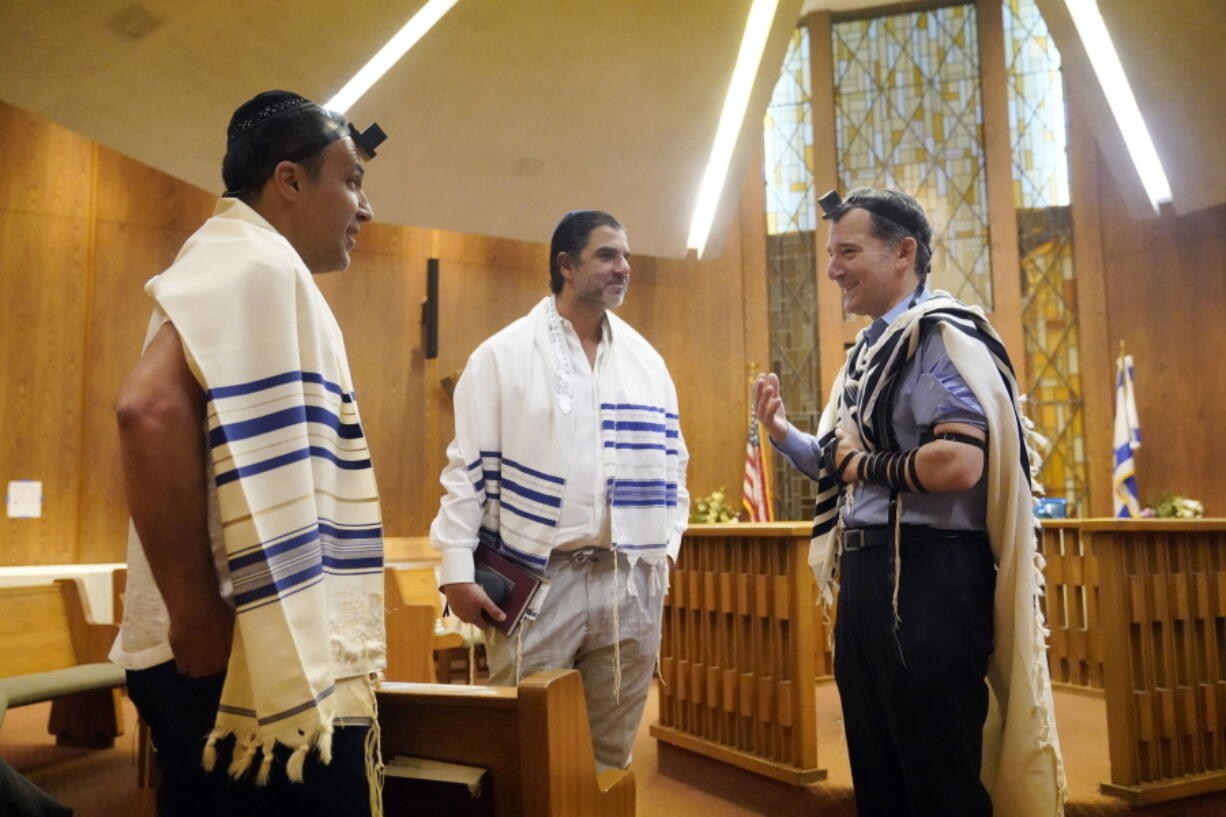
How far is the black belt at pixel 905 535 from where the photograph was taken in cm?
178

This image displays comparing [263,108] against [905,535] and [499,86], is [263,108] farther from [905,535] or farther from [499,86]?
[499,86]

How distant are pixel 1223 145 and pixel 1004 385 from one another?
6.22 meters

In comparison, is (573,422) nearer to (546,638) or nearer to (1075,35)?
(546,638)

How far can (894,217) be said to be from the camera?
199cm

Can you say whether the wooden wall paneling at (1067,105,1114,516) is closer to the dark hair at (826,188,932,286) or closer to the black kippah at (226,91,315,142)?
the dark hair at (826,188,932,286)

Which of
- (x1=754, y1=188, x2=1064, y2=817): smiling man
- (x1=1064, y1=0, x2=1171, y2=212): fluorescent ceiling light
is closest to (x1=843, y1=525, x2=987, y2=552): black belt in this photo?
(x1=754, y1=188, x2=1064, y2=817): smiling man

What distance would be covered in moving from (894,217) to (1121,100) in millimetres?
6266

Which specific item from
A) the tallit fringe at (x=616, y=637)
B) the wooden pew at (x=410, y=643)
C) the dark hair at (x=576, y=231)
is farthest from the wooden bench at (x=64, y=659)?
the dark hair at (x=576, y=231)

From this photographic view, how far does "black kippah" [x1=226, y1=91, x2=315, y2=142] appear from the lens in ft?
4.10

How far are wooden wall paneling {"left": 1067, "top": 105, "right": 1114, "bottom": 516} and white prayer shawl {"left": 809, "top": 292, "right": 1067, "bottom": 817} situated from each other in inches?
257

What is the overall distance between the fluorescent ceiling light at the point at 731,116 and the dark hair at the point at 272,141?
18.6ft

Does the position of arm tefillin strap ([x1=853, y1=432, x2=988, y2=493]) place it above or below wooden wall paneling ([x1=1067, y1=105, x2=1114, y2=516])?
below

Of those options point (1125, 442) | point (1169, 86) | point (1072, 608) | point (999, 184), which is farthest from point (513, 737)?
point (999, 184)

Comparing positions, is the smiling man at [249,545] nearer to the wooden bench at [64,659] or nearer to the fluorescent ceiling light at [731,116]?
the wooden bench at [64,659]
